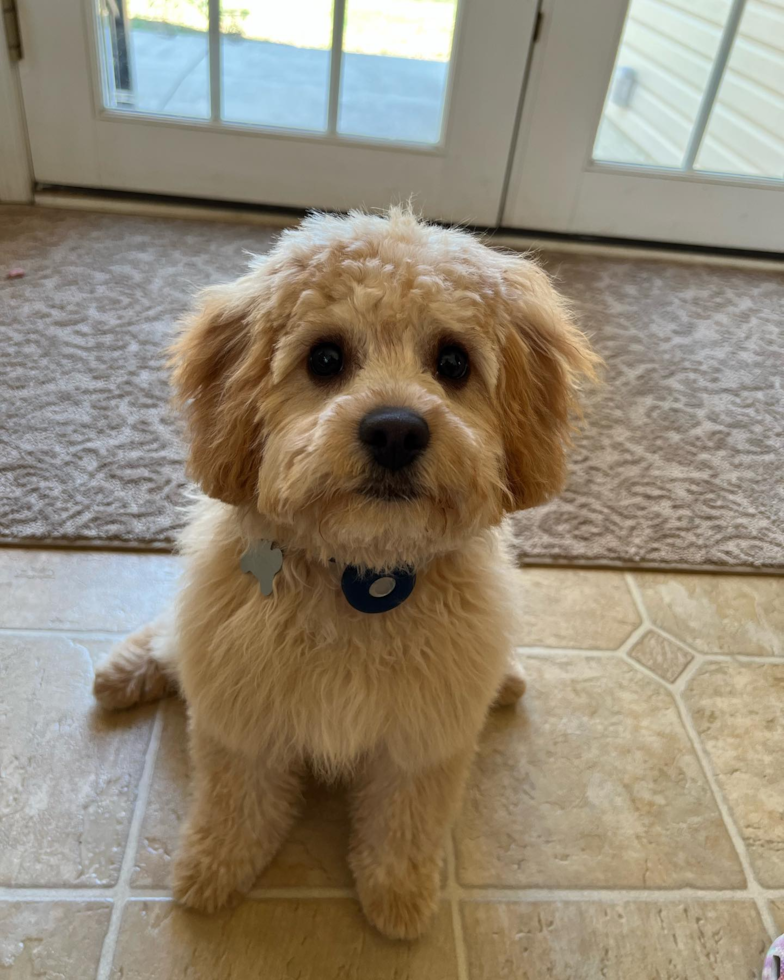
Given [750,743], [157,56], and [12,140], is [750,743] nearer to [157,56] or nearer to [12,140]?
[157,56]

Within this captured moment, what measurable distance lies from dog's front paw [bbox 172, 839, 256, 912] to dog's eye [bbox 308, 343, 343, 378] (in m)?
0.62

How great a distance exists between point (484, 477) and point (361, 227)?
0.30 meters

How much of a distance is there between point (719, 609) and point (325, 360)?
1.03 meters

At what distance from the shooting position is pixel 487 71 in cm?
237

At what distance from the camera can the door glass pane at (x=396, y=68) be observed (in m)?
2.33

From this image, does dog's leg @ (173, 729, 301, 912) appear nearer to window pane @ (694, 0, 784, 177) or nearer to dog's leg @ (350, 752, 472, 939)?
dog's leg @ (350, 752, 472, 939)

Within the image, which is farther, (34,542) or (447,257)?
(34,542)

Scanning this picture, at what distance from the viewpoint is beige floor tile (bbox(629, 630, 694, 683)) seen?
1410 mm

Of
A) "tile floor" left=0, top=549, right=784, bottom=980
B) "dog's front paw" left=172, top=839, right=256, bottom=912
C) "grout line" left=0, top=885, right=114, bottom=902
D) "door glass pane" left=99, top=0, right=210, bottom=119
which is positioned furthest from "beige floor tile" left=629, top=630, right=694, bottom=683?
"door glass pane" left=99, top=0, right=210, bottom=119

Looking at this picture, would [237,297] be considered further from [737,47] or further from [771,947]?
[737,47]

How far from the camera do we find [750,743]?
1318 mm

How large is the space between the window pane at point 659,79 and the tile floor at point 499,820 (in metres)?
1.69

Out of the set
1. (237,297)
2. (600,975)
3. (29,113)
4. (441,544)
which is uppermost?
(237,297)

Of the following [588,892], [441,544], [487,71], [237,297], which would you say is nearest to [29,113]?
[487,71]
